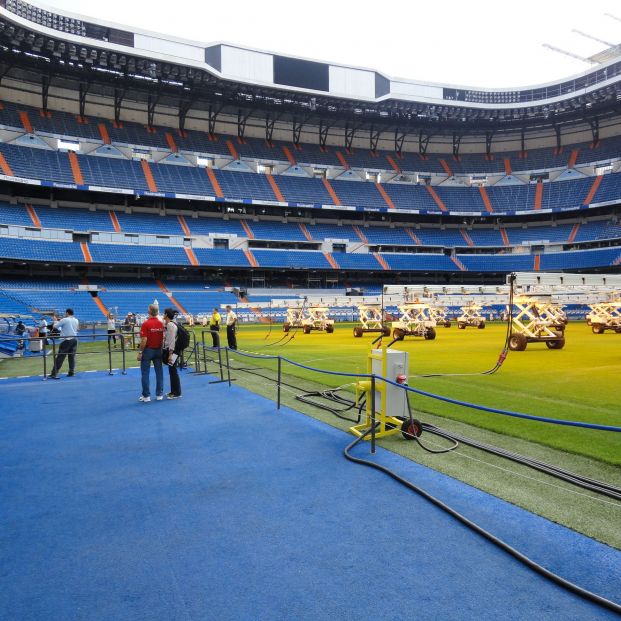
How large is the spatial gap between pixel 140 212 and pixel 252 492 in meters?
51.9

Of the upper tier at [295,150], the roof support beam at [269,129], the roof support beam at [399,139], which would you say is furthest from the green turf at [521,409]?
the roof support beam at [399,139]

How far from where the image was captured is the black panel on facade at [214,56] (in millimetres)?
48438

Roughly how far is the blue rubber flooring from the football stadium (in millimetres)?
25

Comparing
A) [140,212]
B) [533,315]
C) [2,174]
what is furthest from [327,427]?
[140,212]

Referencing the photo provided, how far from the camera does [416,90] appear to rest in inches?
2249

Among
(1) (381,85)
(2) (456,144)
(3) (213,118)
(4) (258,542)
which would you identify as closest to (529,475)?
(4) (258,542)

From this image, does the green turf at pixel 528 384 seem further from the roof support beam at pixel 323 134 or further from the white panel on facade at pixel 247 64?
the roof support beam at pixel 323 134

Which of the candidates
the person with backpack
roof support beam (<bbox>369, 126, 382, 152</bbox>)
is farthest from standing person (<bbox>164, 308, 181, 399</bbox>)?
roof support beam (<bbox>369, 126, 382, 152</bbox>)

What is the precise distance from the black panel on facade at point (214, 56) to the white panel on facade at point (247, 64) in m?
0.43

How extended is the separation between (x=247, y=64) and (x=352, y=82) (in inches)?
495

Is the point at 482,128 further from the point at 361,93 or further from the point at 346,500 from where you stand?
the point at 346,500

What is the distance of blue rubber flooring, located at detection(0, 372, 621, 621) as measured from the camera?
284cm

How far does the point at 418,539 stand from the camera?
142 inches

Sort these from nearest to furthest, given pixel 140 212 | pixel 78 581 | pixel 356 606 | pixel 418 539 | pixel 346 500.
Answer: pixel 356 606, pixel 78 581, pixel 418 539, pixel 346 500, pixel 140 212
